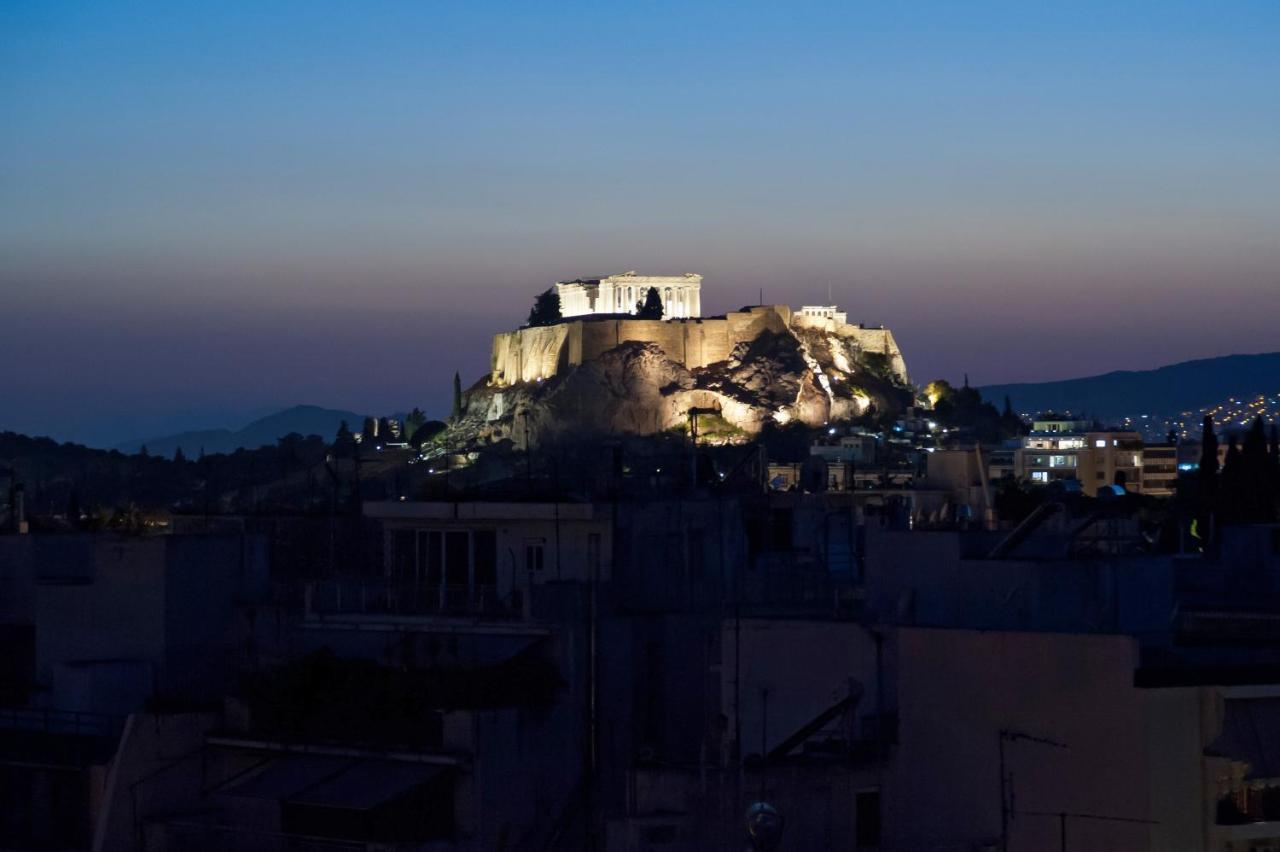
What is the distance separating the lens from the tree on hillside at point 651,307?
450 feet

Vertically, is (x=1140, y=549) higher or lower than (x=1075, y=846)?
higher

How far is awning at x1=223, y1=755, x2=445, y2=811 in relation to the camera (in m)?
16.8

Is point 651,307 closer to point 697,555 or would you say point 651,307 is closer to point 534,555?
point 697,555

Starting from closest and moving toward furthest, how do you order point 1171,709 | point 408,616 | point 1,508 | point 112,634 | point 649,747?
point 1171,709 < point 649,747 < point 408,616 < point 112,634 < point 1,508

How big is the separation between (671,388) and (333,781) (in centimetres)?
11262

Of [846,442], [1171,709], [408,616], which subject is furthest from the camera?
[846,442]

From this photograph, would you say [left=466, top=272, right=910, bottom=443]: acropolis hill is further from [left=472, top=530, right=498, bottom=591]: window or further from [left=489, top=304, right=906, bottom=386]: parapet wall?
[left=472, top=530, right=498, bottom=591]: window

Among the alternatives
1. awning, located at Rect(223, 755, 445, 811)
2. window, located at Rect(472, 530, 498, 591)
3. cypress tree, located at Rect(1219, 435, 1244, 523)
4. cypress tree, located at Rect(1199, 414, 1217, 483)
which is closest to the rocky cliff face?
cypress tree, located at Rect(1199, 414, 1217, 483)

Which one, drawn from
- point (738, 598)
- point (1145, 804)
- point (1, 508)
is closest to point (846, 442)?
point (1, 508)

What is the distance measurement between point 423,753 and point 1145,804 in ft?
21.5

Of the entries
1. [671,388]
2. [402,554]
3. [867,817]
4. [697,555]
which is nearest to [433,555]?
[402,554]

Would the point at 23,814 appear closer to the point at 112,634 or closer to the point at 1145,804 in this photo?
the point at 112,634

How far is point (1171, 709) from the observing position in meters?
12.7

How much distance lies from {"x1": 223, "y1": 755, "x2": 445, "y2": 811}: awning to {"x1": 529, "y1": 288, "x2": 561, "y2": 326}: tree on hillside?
415 feet
